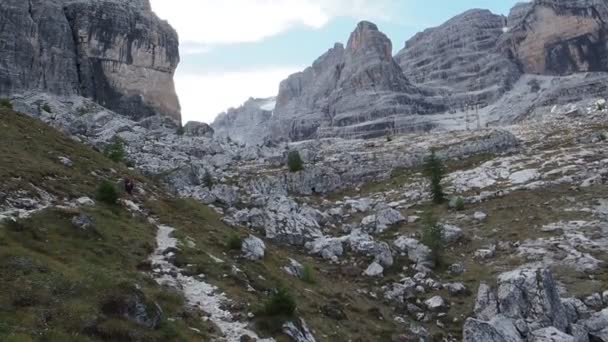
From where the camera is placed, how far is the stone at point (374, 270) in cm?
4284

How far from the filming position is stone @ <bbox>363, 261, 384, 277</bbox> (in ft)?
141

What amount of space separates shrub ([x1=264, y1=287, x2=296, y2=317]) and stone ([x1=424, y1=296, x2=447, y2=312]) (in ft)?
45.7

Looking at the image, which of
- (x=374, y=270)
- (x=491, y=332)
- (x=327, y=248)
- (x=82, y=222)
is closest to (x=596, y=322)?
(x=491, y=332)

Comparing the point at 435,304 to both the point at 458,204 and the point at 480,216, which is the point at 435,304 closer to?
the point at 480,216

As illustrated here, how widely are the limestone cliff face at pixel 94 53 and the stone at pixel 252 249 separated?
123m

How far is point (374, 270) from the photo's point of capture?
4306cm

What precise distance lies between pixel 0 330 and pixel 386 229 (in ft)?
149

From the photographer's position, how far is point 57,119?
346 feet

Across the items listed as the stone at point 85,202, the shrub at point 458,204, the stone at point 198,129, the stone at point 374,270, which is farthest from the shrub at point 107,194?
the stone at point 198,129

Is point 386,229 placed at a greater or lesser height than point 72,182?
lesser

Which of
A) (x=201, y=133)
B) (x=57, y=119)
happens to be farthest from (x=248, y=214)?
(x=201, y=133)

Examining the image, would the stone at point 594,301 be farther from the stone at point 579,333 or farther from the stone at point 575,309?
the stone at point 579,333

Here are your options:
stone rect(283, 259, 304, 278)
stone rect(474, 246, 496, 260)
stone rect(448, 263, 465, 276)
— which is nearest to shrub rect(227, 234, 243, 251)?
stone rect(283, 259, 304, 278)

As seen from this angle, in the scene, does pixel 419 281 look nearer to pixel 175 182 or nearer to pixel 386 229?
pixel 386 229
